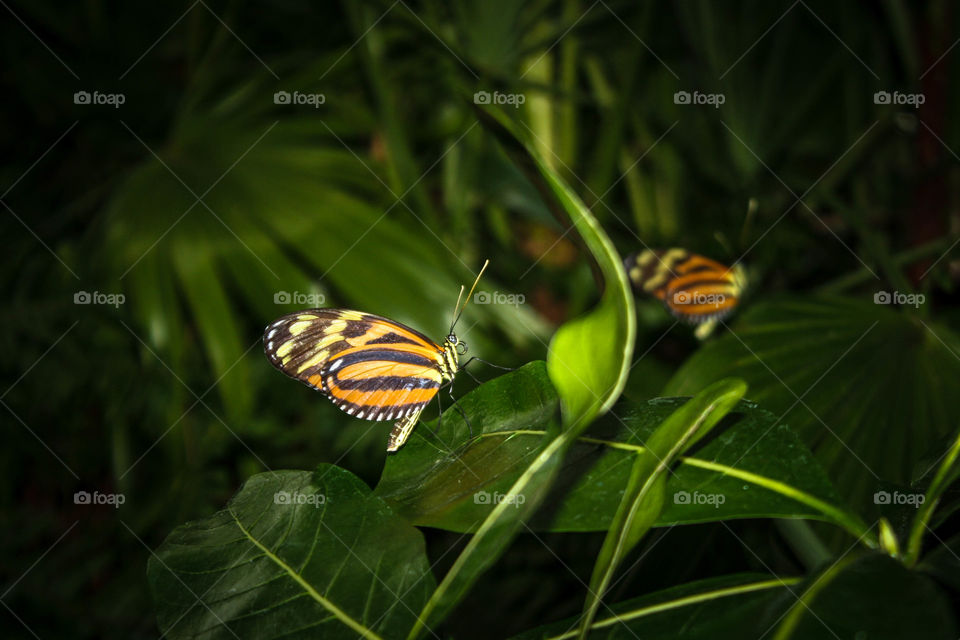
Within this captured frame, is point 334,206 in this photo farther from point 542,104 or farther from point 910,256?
point 910,256

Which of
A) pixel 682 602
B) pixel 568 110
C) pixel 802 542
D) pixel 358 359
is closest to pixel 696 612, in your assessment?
pixel 682 602

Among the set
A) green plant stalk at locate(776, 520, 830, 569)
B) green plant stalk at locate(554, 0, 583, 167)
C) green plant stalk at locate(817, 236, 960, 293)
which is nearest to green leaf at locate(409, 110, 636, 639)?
green plant stalk at locate(776, 520, 830, 569)

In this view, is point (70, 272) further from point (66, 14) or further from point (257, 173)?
point (66, 14)

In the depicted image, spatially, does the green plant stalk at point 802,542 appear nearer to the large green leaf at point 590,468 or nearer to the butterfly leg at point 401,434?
the large green leaf at point 590,468

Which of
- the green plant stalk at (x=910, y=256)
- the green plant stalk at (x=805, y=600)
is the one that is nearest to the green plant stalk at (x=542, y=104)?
the green plant stalk at (x=910, y=256)

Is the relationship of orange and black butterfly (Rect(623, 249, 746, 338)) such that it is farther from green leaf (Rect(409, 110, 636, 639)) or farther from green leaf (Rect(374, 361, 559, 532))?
green leaf (Rect(409, 110, 636, 639))

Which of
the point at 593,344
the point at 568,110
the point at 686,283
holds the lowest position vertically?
the point at 593,344

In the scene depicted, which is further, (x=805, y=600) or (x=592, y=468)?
(x=592, y=468)
